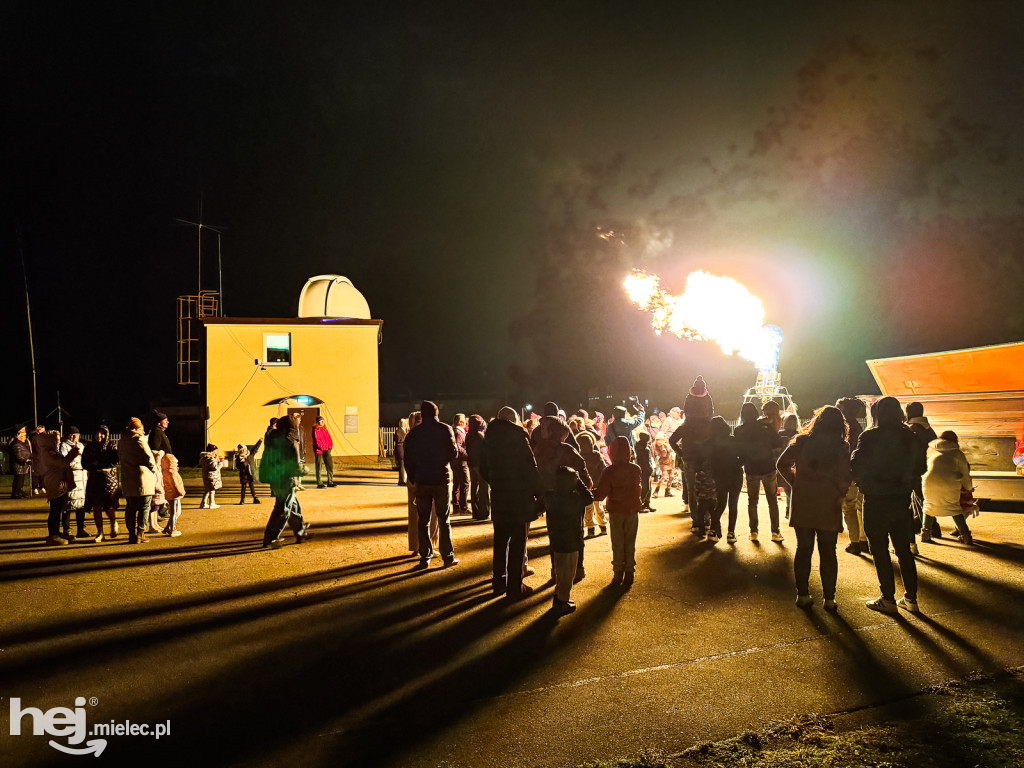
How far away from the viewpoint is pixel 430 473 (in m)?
7.32

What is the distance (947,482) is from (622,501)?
4.86m

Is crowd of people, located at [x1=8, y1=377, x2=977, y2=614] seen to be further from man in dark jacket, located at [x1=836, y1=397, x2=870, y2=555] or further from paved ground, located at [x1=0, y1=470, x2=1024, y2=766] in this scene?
paved ground, located at [x1=0, y1=470, x2=1024, y2=766]

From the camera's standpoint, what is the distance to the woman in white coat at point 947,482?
27.2ft

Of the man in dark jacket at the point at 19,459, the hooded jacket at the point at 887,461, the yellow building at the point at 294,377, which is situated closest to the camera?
the hooded jacket at the point at 887,461

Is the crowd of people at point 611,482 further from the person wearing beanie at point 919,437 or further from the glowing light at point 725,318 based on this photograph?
the glowing light at point 725,318

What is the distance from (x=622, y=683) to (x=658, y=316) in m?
14.8

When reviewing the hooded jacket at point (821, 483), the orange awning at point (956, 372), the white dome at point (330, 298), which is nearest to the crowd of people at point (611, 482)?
the hooded jacket at point (821, 483)

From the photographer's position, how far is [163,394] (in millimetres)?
49531

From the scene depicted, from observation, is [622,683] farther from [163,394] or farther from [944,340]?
[163,394]

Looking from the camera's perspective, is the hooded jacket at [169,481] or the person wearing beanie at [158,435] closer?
the person wearing beanie at [158,435]

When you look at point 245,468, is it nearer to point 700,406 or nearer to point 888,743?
point 700,406

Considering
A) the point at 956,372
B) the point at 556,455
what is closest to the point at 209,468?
the point at 556,455

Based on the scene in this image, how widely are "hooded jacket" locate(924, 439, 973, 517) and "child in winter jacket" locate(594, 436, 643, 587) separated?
4519 millimetres

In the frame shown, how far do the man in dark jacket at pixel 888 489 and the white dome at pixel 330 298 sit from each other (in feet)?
81.5
